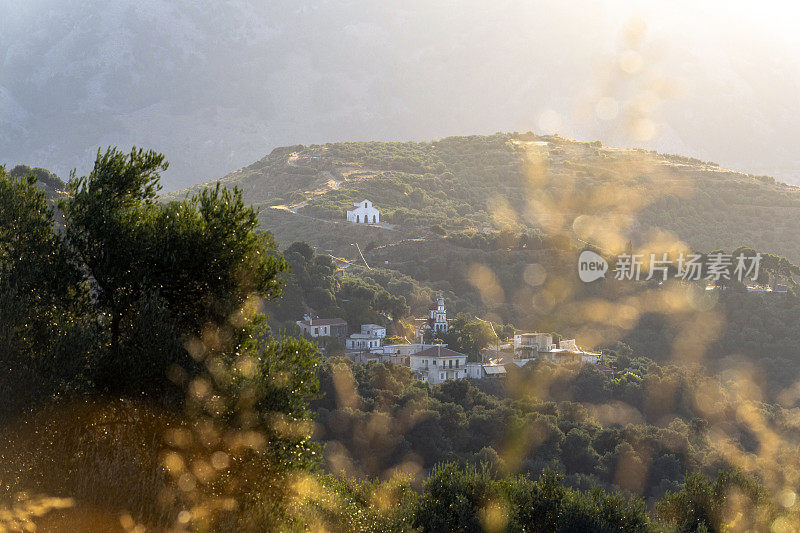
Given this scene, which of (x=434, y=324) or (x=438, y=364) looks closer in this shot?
(x=438, y=364)

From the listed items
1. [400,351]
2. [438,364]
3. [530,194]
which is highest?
[530,194]

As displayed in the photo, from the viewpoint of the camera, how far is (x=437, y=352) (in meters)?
34.1

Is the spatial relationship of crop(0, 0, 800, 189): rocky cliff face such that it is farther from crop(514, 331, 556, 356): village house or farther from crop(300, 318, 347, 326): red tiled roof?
crop(514, 331, 556, 356): village house

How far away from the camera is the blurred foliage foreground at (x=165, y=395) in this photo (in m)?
9.20

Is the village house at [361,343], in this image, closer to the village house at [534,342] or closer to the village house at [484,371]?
the village house at [484,371]

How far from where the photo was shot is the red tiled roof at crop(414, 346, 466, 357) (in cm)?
3384

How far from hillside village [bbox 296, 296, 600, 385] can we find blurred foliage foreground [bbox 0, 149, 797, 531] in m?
18.6

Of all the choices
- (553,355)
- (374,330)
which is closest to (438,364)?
(374,330)

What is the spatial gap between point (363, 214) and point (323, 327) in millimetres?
25650

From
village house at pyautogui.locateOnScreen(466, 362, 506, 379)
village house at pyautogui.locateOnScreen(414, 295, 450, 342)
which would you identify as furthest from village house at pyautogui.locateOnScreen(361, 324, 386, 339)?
village house at pyautogui.locateOnScreen(466, 362, 506, 379)

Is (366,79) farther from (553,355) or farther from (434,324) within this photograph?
(553,355)

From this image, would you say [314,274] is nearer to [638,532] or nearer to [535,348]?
[535,348]

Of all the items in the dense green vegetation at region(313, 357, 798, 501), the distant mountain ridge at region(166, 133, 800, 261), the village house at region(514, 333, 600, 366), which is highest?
the distant mountain ridge at region(166, 133, 800, 261)

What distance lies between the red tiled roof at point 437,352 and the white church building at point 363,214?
2729 centimetres
